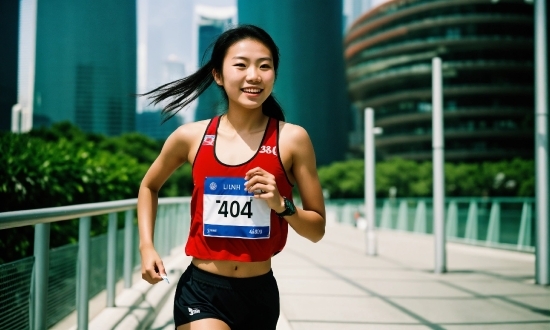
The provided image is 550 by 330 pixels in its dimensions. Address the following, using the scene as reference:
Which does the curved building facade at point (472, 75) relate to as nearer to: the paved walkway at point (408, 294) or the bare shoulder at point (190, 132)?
the paved walkway at point (408, 294)

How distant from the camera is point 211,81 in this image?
113 inches

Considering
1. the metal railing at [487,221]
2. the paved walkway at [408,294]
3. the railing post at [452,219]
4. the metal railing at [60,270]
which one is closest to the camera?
the metal railing at [60,270]

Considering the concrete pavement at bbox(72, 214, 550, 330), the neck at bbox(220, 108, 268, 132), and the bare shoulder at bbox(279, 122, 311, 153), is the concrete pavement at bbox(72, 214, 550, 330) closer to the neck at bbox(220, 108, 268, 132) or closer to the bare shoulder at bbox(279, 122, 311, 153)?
the neck at bbox(220, 108, 268, 132)

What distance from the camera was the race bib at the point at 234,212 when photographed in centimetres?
246

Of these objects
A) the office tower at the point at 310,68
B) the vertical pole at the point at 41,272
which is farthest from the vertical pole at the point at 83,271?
the office tower at the point at 310,68

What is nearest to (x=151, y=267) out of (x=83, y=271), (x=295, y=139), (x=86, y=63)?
(x=295, y=139)

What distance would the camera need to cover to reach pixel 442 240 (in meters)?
10.4

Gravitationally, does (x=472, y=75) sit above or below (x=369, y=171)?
above

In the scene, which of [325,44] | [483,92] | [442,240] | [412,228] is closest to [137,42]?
[325,44]

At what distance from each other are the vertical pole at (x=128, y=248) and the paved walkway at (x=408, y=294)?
1.67ft

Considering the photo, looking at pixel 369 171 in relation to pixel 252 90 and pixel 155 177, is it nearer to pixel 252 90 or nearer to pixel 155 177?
pixel 155 177

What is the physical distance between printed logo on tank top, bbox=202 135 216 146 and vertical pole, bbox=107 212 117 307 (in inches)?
128

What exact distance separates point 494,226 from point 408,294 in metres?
7.82

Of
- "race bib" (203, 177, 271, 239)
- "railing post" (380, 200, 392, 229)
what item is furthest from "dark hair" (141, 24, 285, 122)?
"railing post" (380, 200, 392, 229)
